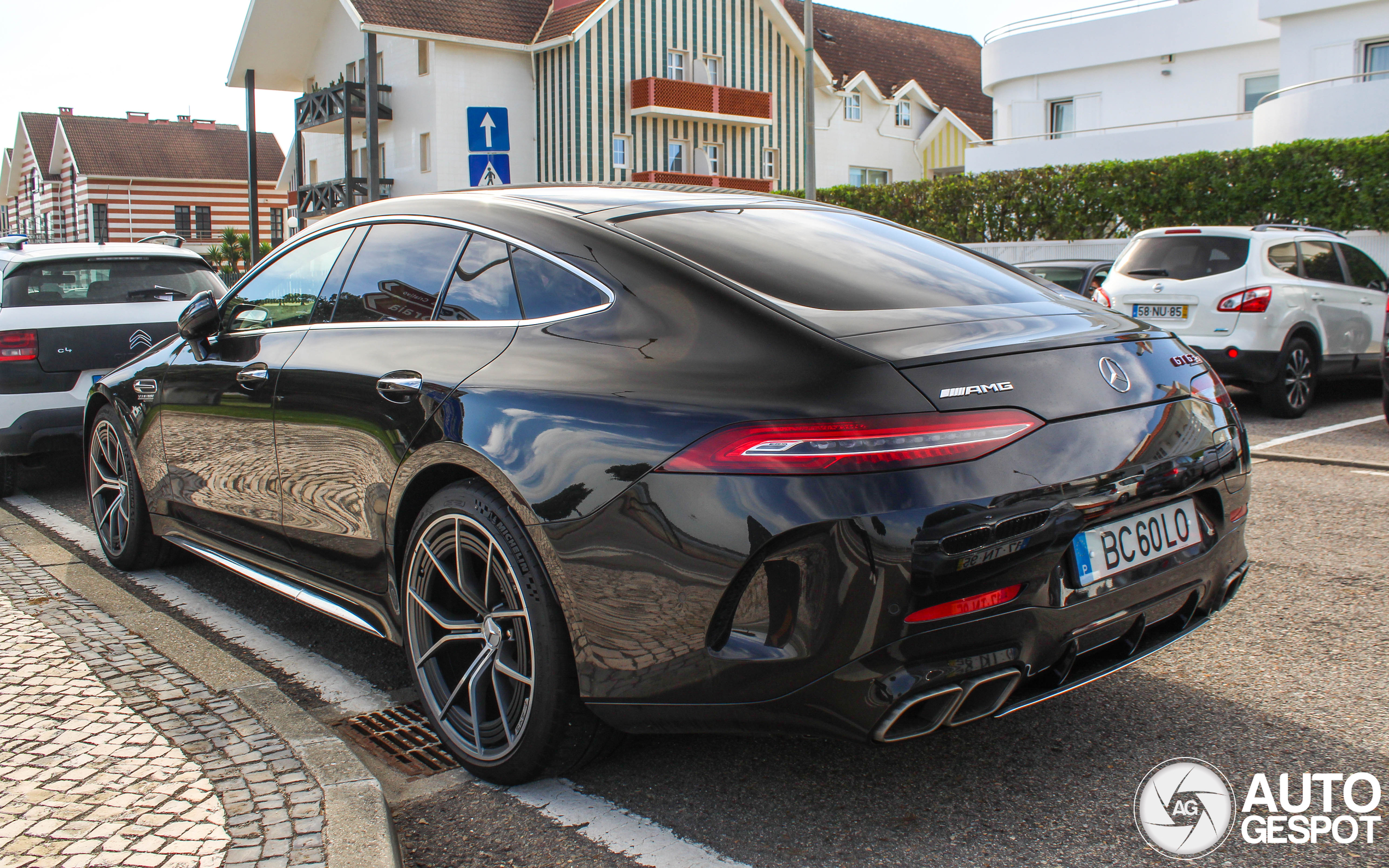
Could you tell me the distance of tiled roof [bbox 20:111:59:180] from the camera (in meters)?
69.7

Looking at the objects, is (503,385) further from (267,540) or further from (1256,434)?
(1256,434)

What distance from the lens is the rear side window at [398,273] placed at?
3471mm

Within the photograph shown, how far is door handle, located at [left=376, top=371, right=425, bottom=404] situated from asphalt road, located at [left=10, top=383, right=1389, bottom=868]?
3.59ft

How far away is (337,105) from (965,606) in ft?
122

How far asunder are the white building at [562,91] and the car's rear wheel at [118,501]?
25.6 metres

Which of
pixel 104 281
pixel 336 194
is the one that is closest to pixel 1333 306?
pixel 104 281

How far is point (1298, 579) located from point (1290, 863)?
2.57 m

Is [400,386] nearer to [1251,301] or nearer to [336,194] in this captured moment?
[1251,301]

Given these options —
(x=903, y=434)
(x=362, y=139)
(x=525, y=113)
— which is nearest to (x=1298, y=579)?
(x=903, y=434)

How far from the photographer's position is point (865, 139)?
43.5 metres

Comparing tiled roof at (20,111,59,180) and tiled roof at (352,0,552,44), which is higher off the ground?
tiled roof at (20,111,59,180)

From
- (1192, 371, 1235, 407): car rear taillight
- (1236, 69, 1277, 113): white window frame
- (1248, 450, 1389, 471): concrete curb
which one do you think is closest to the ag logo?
(1192, 371, 1235, 407): car rear taillight

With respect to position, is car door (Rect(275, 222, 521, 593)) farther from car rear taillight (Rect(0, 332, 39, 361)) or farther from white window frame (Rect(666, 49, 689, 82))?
white window frame (Rect(666, 49, 689, 82))

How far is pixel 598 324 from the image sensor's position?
2.89 m
